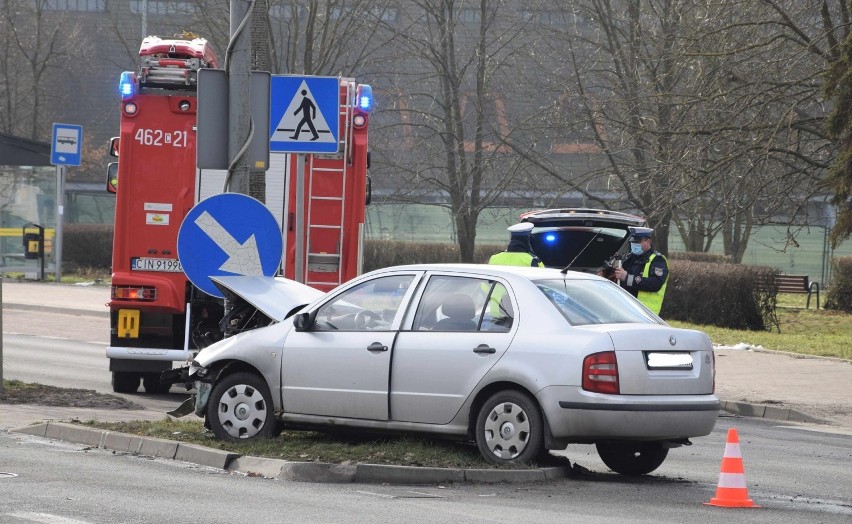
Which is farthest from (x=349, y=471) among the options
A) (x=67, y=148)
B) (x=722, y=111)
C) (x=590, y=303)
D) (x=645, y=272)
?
(x=67, y=148)

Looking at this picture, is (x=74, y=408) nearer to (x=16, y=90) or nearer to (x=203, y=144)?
(x=203, y=144)

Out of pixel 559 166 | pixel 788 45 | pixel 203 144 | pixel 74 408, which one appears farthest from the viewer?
pixel 559 166

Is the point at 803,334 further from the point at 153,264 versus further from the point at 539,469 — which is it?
the point at 539,469

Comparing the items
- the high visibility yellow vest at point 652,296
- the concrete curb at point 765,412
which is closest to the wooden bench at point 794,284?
the concrete curb at point 765,412

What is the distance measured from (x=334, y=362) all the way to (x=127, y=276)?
16.8ft

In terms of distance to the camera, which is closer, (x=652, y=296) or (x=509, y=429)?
(x=509, y=429)

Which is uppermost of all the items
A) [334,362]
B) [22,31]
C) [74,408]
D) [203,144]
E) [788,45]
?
[22,31]

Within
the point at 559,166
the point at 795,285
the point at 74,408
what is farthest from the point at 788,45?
the point at 74,408

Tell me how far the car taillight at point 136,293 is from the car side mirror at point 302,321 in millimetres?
4584

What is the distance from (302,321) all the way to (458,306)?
1.19 metres

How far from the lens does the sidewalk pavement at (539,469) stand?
8656mm

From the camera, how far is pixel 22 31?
4853 cm

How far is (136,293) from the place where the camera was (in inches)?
547

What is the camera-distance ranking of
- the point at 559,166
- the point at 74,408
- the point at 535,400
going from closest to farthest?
the point at 535,400 → the point at 74,408 → the point at 559,166
